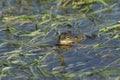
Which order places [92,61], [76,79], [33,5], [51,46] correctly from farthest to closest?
[33,5] < [51,46] < [92,61] < [76,79]

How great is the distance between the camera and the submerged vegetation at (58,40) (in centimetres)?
351

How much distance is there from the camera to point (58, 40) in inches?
159

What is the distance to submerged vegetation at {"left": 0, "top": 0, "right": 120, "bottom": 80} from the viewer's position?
351 centimetres

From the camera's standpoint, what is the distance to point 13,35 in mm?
4191

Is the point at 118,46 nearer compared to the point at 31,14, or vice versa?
the point at 118,46

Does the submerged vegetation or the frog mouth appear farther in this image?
the frog mouth

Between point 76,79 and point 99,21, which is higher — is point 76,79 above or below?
below

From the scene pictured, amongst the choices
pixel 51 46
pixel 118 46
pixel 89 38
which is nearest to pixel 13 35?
pixel 51 46

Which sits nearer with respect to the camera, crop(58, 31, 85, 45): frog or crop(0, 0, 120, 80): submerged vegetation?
crop(0, 0, 120, 80): submerged vegetation

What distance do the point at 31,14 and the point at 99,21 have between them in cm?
75

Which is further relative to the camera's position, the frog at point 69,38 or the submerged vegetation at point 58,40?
the frog at point 69,38

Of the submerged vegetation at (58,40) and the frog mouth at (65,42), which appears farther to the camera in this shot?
the frog mouth at (65,42)

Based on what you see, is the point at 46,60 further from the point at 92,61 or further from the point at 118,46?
the point at 118,46

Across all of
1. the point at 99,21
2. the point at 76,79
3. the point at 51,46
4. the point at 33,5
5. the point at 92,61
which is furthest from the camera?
the point at 33,5
